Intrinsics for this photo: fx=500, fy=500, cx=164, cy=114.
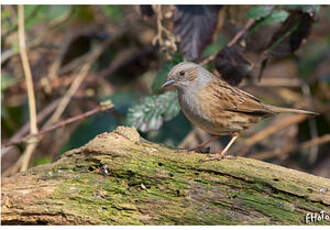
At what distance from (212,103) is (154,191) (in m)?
1.11

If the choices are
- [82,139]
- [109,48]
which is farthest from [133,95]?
[109,48]

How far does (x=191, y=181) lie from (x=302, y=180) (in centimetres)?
68

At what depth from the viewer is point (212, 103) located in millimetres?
3916

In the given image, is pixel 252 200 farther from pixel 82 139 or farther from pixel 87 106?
pixel 87 106

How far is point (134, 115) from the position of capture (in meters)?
4.29

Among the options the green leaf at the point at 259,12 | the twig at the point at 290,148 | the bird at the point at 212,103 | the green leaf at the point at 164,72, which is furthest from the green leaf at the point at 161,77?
the twig at the point at 290,148

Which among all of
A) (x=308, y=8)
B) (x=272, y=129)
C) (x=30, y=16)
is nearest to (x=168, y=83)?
(x=308, y=8)

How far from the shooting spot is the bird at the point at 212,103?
12.7ft

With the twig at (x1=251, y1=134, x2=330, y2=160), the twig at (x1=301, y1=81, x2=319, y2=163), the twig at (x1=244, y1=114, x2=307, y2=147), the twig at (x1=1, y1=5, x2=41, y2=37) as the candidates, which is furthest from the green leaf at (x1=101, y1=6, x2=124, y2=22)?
the twig at (x1=301, y1=81, x2=319, y2=163)

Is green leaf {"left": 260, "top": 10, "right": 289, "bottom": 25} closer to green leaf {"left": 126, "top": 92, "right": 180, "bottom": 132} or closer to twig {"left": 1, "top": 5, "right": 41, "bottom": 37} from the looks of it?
green leaf {"left": 126, "top": 92, "right": 180, "bottom": 132}

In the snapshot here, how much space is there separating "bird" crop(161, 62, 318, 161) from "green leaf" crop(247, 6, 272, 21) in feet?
2.06

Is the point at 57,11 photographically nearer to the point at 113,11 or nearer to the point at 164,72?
the point at 113,11

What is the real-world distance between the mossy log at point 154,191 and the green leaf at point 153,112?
97cm

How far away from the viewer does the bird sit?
386 centimetres
